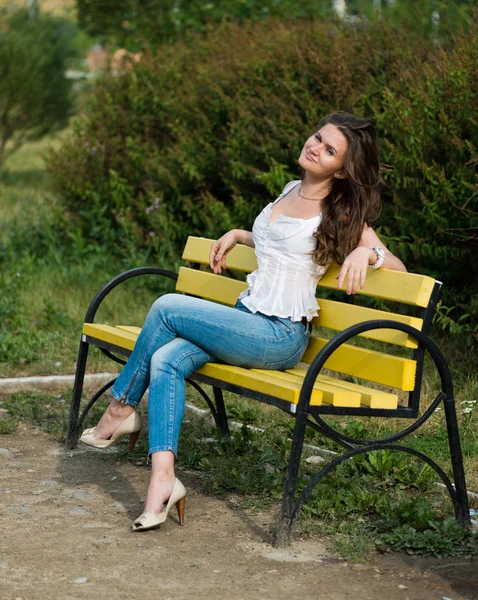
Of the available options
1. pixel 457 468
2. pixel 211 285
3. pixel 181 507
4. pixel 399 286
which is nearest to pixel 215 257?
pixel 211 285

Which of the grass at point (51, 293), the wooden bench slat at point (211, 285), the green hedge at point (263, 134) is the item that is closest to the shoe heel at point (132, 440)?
the wooden bench slat at point (211, 285)

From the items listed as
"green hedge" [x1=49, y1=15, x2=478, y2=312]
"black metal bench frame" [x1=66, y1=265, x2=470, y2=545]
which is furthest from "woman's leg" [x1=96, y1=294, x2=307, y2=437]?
"green hedge" [x1=49, y1=15, x2=478, y2=312]

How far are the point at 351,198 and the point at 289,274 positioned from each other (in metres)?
0.38

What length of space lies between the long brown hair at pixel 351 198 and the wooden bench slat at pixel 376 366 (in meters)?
0.38

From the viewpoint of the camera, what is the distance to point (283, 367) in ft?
13.5

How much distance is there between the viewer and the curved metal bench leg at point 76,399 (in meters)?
A: 4.83

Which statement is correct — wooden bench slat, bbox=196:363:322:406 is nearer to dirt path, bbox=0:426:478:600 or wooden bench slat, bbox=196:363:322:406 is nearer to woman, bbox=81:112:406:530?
woman, bbox=81:112:406:530

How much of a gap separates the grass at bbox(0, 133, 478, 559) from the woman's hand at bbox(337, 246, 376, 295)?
30.8 inches

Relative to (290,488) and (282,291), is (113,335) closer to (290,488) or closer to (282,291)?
(282,291)

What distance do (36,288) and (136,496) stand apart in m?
3.74

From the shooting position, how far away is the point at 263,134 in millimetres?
7230

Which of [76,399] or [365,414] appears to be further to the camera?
[76,399]

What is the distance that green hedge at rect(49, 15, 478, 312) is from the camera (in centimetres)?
583

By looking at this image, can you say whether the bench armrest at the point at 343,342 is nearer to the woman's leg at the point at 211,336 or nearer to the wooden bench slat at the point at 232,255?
the woman's leg at the point at 211,336
